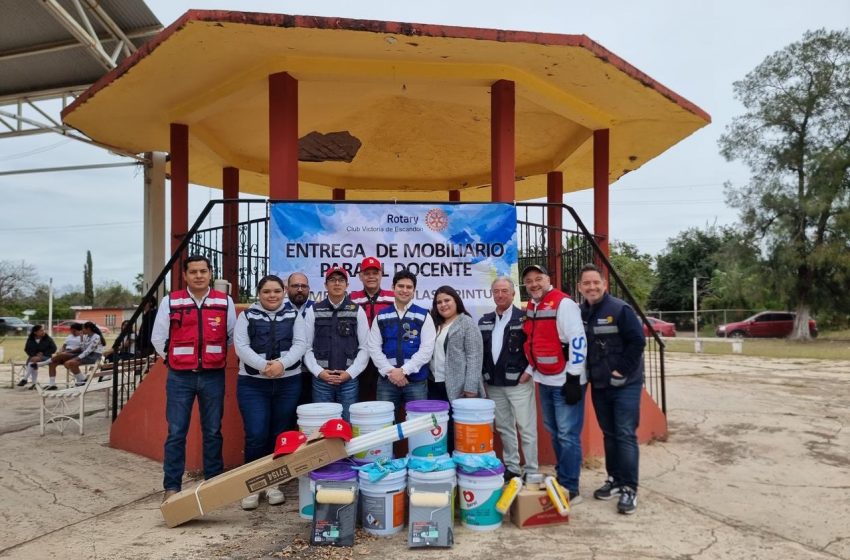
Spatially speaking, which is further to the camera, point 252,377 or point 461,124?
point 461,124

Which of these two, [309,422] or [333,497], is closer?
[333,497]

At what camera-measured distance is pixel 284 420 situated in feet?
14.5

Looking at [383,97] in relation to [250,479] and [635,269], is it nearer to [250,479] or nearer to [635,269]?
[250,479]

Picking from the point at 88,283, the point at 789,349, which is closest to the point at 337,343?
the point at 789,349

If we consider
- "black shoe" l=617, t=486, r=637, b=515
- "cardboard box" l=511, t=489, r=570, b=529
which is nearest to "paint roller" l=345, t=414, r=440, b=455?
"cardboard box" l=511, t=489, r=570, b=529

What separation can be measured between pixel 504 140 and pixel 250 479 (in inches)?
152

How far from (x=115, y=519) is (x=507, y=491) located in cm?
277

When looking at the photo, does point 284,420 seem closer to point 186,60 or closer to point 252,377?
point 252,377

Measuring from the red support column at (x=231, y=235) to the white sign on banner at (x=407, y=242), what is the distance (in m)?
0.88

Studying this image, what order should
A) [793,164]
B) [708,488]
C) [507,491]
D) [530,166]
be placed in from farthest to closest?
[793,164] → [530,166] → [708,488] → [507,491]

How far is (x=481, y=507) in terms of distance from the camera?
3.80 metres

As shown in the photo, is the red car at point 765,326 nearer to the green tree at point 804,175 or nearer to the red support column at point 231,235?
the green tree at point 804,175

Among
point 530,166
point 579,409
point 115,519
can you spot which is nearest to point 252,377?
point 115,519

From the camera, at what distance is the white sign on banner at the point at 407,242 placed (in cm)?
524
